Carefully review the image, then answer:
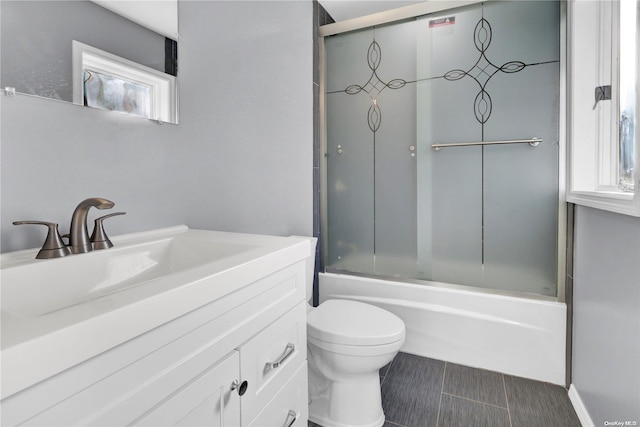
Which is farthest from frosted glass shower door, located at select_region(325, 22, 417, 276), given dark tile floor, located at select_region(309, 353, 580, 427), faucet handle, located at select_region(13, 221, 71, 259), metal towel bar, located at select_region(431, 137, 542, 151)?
faucet handle, located at select_region(13, 221, 71, 259)

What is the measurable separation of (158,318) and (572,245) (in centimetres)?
189

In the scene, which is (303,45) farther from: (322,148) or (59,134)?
(59,134)

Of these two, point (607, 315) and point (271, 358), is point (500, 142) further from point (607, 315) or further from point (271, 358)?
point (271, 358)

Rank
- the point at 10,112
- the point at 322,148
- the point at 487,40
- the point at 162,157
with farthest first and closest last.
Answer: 1. the point at 322,148
2. the point at 487,40
3. the point at 162,157
4. the point at 10,112

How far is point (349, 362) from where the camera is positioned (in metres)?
1.33

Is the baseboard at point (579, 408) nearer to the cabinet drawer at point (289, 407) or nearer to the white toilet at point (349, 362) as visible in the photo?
the white toilet at point (349, 362)

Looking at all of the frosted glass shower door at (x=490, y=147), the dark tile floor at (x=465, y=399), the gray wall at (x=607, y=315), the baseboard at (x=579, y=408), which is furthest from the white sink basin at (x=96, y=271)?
the baseboard at (x=579, y=408)

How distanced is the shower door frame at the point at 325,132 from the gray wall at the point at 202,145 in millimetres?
Answer: 184

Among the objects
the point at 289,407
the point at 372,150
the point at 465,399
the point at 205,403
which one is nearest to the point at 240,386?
the point at 205,403

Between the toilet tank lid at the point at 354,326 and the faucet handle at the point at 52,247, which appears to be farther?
the toilet tank lid at the point at 354,326

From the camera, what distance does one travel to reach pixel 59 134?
104 centimetres

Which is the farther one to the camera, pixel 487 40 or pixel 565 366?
pixel 487 40

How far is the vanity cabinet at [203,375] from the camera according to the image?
18.2 inches

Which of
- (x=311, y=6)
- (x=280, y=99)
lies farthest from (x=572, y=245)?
(x=311, y=6)
